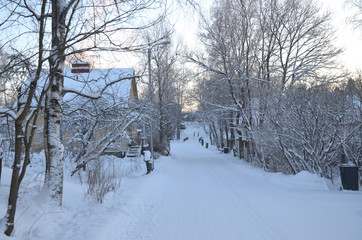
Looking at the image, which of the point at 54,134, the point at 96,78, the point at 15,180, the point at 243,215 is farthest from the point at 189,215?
the point at 96,78

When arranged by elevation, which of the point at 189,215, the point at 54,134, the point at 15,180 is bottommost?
the point at 189,215

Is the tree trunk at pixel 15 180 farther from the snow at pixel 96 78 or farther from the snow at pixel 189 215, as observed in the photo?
the snow at pixel 96 78

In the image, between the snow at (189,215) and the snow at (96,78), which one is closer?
the snow at (189,215)

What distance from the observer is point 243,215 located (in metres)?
6.15

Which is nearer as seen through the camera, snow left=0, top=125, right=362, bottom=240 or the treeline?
snow left=0, top=125, right=362, bottom=240

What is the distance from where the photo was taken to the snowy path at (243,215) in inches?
194

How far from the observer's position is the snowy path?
4.93m

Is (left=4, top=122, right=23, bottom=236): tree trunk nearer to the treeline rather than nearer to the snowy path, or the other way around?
the snowy path

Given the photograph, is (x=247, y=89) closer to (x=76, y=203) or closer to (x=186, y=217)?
(x=186, y=217)

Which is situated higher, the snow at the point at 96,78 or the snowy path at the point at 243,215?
Answer: the snow at the point at 96,78

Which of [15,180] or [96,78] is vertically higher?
[96,78]

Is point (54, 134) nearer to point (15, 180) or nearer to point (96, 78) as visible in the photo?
point (15, 180)

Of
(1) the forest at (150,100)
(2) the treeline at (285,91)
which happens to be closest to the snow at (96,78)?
(1) the forest at (150,100)

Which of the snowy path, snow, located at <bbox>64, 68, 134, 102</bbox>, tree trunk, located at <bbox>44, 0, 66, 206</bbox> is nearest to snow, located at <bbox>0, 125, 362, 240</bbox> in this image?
the snowy path
